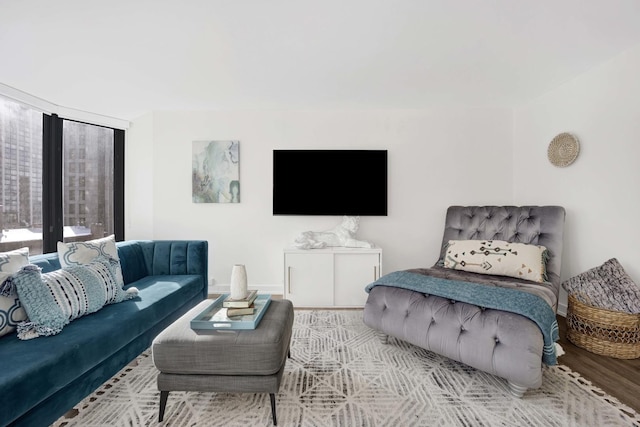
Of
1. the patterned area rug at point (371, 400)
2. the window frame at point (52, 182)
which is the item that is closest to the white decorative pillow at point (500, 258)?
the patterned area rug at point (371, 400)

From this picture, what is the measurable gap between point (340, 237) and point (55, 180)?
3057 mm

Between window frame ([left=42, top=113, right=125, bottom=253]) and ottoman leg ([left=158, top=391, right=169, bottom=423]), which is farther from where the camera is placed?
window frame ([left=42, top=113, right=125, bottom=253])

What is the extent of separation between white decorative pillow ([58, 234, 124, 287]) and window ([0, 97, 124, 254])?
1207 mm

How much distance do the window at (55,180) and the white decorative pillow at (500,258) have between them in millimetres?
3843

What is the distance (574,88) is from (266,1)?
2864 millimetres

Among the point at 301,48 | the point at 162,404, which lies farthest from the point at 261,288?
the point at 301,48

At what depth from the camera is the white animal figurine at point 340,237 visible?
305 centimetres

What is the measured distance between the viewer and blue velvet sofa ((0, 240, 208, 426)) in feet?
3.62

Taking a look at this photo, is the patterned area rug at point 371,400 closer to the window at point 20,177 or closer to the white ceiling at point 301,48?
the window at point 20,177

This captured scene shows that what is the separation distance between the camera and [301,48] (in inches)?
82.4

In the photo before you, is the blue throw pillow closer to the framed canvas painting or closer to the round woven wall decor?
A: the framed canvas painting

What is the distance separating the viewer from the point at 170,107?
3.22 m

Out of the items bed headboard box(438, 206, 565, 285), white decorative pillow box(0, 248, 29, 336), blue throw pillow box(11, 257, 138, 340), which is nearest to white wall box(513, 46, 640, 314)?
bed headboard box(438, 206, 565, 285)

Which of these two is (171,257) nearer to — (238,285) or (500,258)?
(238,285)
